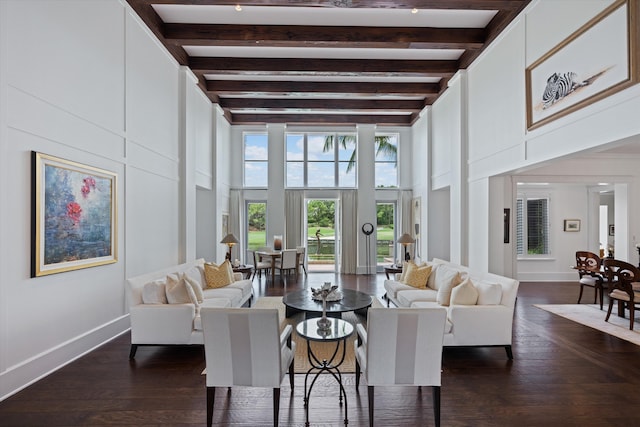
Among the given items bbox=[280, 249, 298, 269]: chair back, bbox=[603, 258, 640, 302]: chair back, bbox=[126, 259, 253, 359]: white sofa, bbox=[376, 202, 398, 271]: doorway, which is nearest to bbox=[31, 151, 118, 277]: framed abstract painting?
bbox=[126, 259, 253, 359]: white sofa

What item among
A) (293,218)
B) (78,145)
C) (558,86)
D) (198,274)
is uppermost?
(558,86)

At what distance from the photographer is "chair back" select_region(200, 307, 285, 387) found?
2.17m

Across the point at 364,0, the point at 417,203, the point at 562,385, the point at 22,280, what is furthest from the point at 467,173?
the point at 22,280

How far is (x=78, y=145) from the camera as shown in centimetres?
340

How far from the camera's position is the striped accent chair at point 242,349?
2.17m

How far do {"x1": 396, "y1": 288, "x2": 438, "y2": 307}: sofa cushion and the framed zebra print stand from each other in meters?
2.61

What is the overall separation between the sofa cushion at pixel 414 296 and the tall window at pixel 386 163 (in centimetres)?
528

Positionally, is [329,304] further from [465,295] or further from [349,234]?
[349,234]

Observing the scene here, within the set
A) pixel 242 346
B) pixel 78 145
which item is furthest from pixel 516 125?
pixel 78 145

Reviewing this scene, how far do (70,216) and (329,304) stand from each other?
3185mm

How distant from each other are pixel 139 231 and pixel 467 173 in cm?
575

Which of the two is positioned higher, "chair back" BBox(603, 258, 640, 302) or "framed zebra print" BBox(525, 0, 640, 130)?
"framed zebra print" BBox(525, 0, 640, 130)

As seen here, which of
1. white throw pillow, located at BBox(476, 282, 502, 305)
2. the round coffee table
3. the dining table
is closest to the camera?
white throw pillow, located at BBox(476, 282, 502, 305)

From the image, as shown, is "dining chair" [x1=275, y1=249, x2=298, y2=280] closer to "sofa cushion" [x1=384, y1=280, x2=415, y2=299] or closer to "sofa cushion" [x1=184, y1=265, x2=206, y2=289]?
"sofa cushion" [x1=184, y1=265, x2=206, y2=289]
